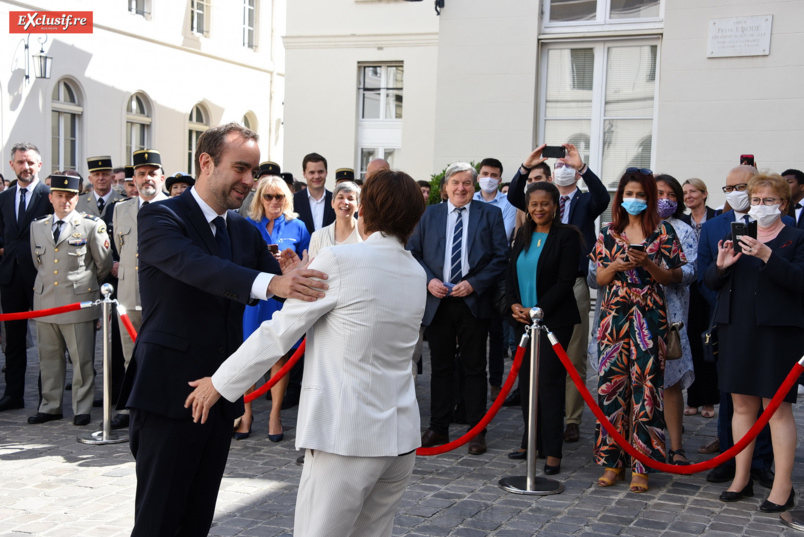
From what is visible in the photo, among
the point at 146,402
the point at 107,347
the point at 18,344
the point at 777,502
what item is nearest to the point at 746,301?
the point at 777,502

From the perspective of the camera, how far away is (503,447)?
7066 millimetres

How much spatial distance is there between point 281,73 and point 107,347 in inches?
954

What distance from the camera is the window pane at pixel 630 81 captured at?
12828 millimetres

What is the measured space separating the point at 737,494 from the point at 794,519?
0.48m

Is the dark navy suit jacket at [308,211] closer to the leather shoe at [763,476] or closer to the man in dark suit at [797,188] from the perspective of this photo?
the man in dark suit at [797,188]

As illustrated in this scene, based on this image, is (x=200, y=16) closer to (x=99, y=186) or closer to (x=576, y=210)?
(x=99, y=186)

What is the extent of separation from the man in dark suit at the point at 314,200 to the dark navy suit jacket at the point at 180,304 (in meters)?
5.61

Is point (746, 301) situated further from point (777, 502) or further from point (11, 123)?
point (11, 123)

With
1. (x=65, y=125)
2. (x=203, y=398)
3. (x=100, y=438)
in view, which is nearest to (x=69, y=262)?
(x=100, y=438)

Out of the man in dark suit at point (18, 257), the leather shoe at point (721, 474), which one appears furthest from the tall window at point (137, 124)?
the leather shoe at point (721, 474)

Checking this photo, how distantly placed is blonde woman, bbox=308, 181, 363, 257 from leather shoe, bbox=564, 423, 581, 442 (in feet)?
8.00

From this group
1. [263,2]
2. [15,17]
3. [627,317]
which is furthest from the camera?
[263,2]

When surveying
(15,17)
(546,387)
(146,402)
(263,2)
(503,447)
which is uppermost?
(263,2)

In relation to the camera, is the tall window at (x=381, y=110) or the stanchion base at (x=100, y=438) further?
the tall window at (x=381, y=110)
